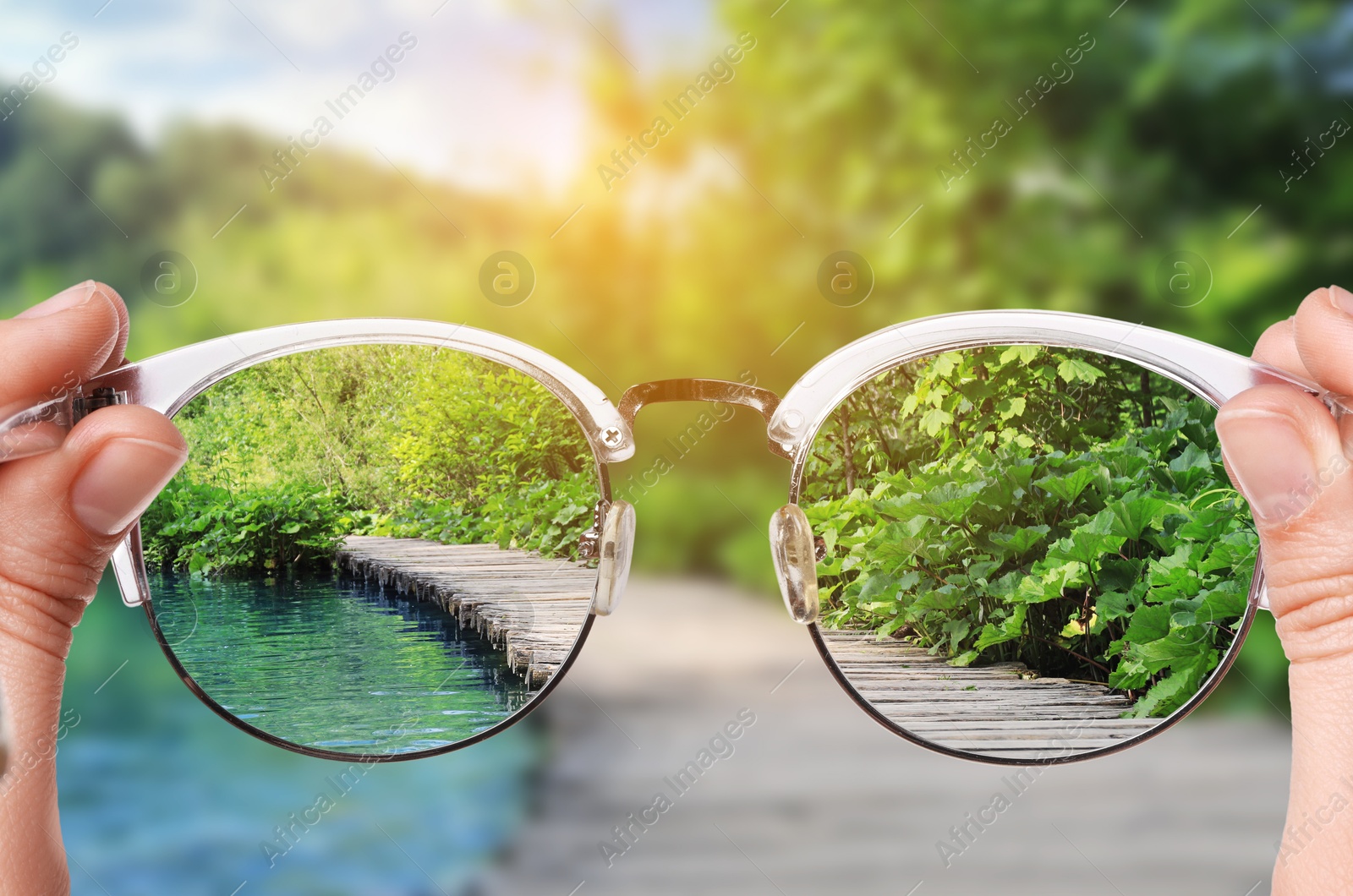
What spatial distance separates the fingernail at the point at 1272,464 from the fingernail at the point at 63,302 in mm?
485

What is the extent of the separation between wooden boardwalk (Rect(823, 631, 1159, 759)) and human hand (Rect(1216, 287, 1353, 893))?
145mm

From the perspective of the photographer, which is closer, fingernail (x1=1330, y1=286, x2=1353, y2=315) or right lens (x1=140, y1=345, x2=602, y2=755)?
fingernail (x1=1330, y1=286, x2=1353, y2=315)

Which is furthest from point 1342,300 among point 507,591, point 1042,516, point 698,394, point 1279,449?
point 507,591

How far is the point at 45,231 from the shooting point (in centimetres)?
169

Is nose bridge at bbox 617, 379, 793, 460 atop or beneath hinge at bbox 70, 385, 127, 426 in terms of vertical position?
beneath

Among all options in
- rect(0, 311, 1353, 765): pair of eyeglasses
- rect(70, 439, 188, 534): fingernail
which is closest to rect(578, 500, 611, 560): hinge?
rect(0, 311, 1353, 765): pair of eyeglasses

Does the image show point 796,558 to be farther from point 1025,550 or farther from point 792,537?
point 1025,550

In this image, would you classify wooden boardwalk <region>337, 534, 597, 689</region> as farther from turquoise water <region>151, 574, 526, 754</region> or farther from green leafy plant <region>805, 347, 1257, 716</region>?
green leafy plant <region>805, 347, 1257, 716</region>

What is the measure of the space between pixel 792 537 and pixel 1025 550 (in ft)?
0.48

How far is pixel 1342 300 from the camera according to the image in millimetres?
386

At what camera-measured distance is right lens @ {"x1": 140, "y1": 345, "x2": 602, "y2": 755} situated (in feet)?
1.72

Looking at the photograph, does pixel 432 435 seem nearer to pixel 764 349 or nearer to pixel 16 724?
pixel 16 724

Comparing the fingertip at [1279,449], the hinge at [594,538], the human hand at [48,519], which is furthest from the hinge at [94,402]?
the fingertip at [1279,449]

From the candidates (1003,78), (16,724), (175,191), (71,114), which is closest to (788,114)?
(1003,78)
